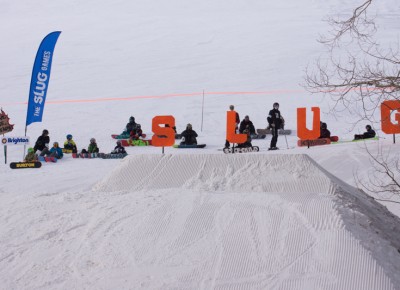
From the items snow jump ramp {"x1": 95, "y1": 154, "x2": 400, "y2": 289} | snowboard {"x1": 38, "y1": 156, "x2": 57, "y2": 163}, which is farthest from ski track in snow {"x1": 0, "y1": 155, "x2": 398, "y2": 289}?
snowboard {"x1": 38, "y1": 156, "x2": 57, "y2": 163}

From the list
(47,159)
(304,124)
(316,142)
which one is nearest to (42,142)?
(47,159)

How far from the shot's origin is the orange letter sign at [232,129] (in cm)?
1516

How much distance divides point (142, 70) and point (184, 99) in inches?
327

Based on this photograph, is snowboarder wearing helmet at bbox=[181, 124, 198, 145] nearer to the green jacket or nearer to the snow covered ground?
the snow covered ground

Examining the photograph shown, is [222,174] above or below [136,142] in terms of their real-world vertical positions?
below

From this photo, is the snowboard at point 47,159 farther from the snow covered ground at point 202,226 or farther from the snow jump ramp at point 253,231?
the snow jump ramp at point 253,231

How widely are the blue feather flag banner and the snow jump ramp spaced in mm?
10721

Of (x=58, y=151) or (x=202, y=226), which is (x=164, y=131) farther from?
(x=202, y=226)

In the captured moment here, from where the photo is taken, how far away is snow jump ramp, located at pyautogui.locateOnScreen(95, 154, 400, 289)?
4355 millimetres

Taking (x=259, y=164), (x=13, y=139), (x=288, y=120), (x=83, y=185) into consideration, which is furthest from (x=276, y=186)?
(x=288, y=120)

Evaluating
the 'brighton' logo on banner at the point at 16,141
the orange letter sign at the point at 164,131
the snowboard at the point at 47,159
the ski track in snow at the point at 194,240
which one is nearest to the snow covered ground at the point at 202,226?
the ski track in snow at the point at 194,240

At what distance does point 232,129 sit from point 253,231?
34.0 feet

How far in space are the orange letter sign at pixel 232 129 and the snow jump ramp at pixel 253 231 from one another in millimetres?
8265

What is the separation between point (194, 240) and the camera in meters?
4.89
